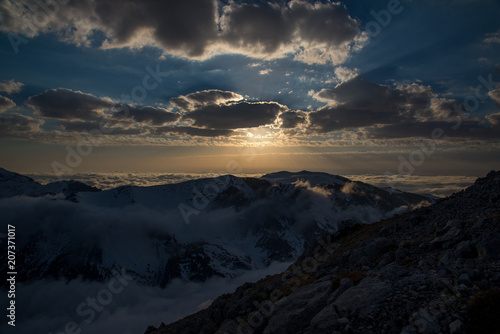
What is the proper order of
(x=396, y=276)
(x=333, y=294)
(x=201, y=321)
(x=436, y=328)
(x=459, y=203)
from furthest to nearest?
(x=201, y=321) → (x=459, y=203) → (x=333, y=294) → (x=396, y=276) → (x=436, y=328)

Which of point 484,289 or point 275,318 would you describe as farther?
point 275,318

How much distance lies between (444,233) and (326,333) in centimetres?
1355

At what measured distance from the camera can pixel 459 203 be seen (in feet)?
89.0

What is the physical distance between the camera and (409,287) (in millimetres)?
14500

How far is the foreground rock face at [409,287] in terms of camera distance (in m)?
12.0

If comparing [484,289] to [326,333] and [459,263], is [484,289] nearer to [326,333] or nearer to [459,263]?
[459,263]

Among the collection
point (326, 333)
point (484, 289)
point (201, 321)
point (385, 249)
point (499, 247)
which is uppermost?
point (499, 247)

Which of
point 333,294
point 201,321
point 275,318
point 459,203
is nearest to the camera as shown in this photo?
point 333,294

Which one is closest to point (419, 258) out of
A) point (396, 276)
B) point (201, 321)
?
point (396, 276)

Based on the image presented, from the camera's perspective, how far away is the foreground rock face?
1202cm

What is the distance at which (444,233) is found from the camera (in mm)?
21469

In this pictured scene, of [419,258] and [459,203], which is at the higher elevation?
[459,203]

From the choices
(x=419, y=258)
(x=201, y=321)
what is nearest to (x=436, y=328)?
(x=419, y=258)

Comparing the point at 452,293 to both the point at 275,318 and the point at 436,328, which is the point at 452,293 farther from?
the point at 275,318
